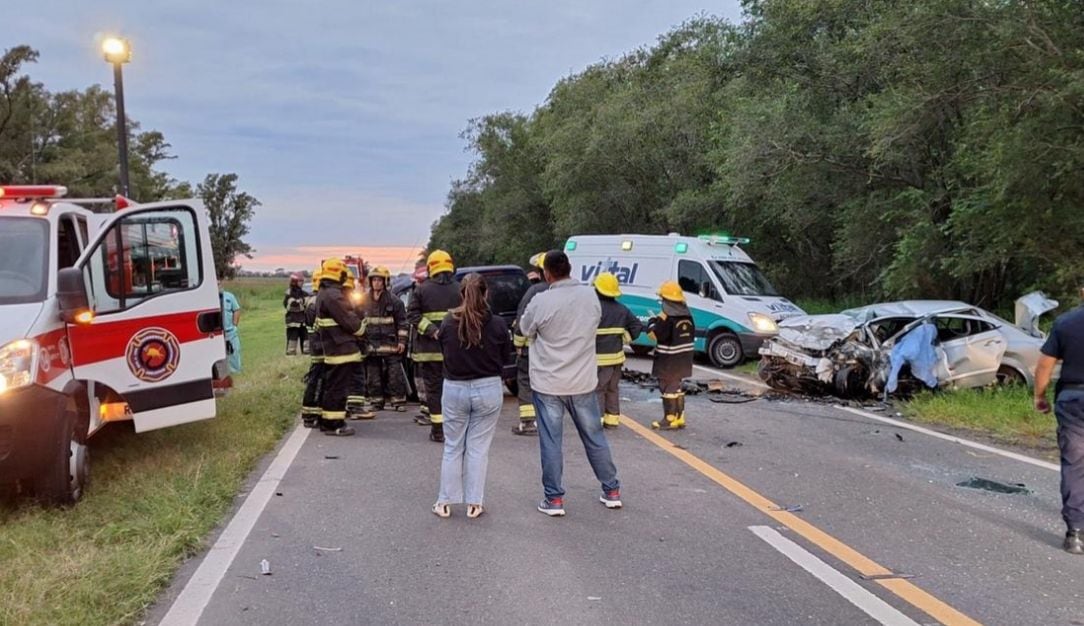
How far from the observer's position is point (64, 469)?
17.3 feet

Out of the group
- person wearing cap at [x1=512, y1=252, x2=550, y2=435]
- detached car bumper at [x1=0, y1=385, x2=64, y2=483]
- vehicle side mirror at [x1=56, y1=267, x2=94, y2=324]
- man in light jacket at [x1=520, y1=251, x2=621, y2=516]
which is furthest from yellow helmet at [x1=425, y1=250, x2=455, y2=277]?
detached car bumper at [x1=0, y1=385, x2=64, y2=483]

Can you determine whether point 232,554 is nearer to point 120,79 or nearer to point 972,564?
point 972,564

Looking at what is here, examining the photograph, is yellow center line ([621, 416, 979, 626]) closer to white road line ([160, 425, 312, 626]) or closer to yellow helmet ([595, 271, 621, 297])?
yellow helmet ([595, 271, 621, 297])

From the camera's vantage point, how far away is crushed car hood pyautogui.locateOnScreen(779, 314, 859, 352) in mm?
10609

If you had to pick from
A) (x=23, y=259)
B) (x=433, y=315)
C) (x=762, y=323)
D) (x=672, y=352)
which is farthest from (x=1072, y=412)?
(x=762, y=323)

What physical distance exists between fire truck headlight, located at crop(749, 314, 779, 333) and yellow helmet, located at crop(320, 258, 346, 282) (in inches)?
312

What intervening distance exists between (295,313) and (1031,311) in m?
13.5

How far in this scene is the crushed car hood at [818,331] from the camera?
10.6 meters

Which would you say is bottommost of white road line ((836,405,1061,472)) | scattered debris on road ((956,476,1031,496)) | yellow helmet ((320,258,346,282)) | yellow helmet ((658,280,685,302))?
white road line ((836,405,1061,472))

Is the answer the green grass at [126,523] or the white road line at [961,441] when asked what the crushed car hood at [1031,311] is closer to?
the white road line at [961,441]

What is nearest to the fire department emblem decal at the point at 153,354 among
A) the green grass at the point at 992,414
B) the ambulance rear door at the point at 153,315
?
the ambulance rear door at the point at 153,315

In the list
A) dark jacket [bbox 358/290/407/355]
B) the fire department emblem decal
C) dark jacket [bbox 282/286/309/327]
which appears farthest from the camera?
dark jacket [bbox 282/286/309/327]

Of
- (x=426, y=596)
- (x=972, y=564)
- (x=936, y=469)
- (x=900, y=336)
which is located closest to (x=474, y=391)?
(x=426, y=596)

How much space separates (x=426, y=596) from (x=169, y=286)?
379 cm
